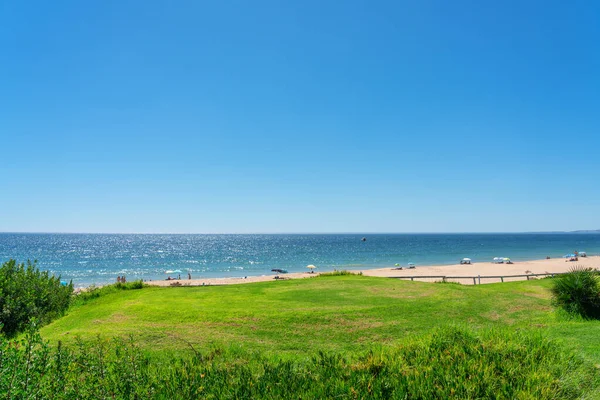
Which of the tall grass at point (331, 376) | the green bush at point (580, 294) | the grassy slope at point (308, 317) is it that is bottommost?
the grassy slope at point (308, 317)

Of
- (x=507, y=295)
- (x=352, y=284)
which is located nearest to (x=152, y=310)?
(x=352, y=284)

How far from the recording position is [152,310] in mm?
12094

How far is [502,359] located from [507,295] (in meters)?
11.8

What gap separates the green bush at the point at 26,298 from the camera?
11.4 meters

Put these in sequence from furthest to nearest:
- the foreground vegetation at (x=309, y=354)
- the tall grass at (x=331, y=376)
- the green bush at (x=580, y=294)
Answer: the green bush at (x=580, y=294) < the foreground vegetation at (x=309, y=354) < the tall grass at (x=331, y=376)

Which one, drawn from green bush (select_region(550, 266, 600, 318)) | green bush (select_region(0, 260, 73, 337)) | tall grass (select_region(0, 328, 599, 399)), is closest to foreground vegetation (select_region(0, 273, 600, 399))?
tall grass (select_region(0, 328, 599, 399))

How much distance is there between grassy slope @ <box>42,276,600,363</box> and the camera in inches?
345

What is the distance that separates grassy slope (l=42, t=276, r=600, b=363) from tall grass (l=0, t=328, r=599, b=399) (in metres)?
1.94

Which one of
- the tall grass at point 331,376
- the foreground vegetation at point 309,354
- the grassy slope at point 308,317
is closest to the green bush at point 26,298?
the grassy slope at point 308,317

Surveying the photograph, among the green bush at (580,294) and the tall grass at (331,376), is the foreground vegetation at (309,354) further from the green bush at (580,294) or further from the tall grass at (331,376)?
the green bush at (580,294)

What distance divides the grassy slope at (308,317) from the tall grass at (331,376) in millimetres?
1941

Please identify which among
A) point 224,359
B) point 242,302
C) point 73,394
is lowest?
point 242,302

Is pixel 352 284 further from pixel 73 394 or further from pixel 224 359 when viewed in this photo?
pixel 73 394

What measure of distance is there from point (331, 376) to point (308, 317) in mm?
6643
